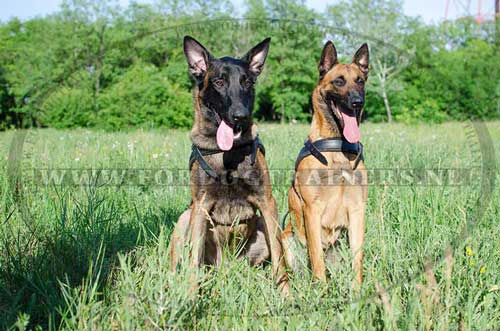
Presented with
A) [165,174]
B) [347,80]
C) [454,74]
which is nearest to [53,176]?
[165,174]

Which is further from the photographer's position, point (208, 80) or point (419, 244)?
point (208, 80)

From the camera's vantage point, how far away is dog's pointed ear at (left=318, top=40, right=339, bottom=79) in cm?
346

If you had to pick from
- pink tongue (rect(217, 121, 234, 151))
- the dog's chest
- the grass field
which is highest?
pink tongue (rect(217, 121, 234, 151))

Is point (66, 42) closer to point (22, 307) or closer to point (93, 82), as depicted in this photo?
point (93, 82)

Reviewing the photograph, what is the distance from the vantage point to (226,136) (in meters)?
3.11

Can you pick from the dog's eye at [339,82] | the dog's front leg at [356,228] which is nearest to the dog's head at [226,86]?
the dog's eye at [339,82]

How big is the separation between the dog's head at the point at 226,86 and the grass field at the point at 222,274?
3.01 ft

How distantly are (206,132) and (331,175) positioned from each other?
40.0 inches

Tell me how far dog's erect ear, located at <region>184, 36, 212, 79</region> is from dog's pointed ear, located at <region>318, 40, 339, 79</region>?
93 centimetres

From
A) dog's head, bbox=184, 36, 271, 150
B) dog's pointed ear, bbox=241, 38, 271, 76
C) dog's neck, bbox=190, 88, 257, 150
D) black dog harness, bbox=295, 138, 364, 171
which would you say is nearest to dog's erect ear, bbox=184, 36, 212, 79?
dog's head, bbox=184, 36, 271, 150

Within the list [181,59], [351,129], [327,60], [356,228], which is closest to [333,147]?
[351,129]

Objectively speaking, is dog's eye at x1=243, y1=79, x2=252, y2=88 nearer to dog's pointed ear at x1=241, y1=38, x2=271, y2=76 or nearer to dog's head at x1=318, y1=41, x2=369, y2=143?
dog's pointed ear at x1=241, y1=38, x2=271, y2=76

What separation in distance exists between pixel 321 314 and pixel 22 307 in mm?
1670

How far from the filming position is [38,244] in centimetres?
296
